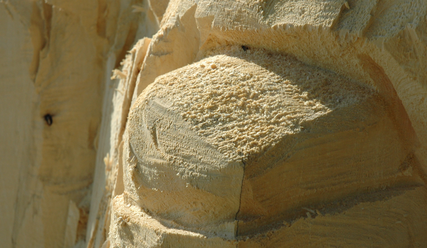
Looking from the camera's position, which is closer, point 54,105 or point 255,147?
point 255,147

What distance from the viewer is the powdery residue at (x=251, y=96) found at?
1121mm

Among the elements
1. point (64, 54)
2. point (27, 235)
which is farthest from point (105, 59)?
point (27, 235)

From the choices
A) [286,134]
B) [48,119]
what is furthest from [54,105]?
[286,134]

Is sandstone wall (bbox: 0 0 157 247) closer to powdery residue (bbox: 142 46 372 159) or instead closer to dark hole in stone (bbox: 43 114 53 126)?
dark hole in stone (bbox: 43 114 53 126)

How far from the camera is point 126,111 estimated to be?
1877 millimetres

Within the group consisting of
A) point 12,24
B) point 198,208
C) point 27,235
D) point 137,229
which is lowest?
point 27,235

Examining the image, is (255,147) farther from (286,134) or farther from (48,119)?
(48,119)

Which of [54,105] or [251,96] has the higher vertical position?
[251,96]

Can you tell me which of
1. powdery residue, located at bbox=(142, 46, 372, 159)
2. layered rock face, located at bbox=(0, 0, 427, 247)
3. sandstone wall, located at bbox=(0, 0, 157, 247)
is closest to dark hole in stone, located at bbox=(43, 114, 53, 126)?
sandstone wall, located at bbox=(0, 0, 157, 247)

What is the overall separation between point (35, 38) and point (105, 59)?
356 millimetres

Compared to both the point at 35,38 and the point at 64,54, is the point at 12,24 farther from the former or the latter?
the point at 64,54

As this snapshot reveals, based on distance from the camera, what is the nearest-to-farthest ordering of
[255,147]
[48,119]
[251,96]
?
[255,147] < [251,96] < [48,119]

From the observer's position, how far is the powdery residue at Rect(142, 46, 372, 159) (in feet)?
3.68

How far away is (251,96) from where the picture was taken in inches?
47.1
